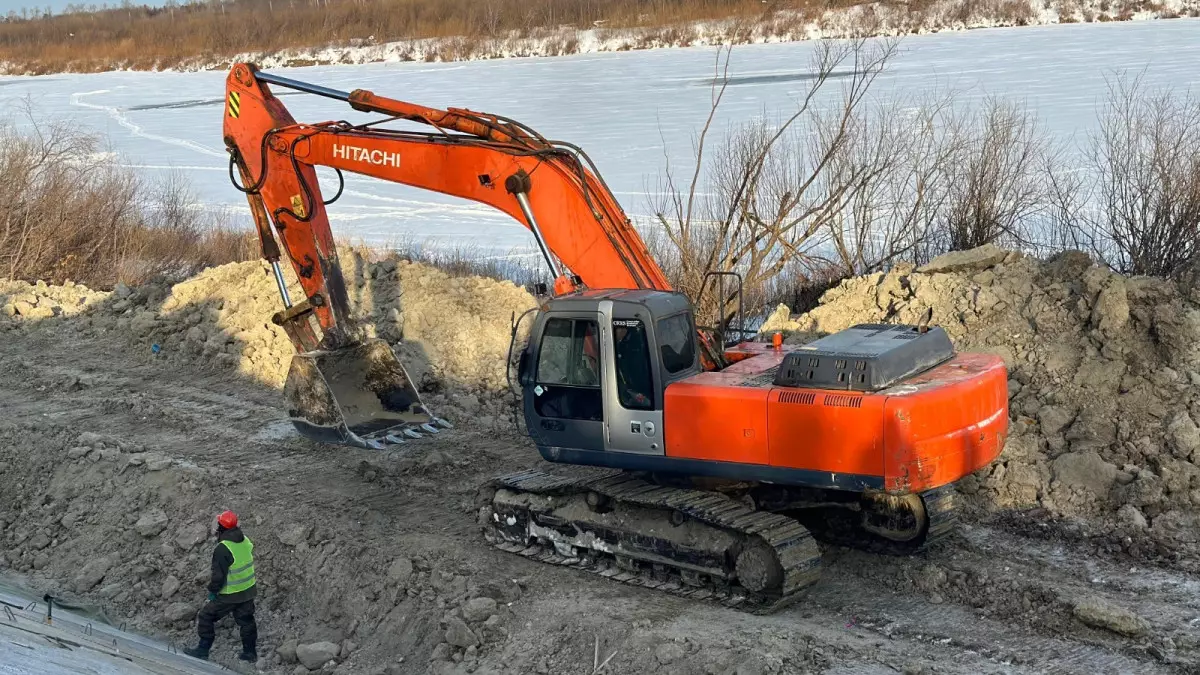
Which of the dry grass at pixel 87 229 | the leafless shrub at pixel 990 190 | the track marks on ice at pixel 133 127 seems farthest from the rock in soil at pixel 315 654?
the track marks on ice at pixel 133 127

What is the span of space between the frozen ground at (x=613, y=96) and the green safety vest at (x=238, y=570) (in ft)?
35.5

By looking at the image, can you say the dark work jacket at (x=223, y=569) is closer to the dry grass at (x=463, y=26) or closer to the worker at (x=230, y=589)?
the worker at (x=230, y=589)

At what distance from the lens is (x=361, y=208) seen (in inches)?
890

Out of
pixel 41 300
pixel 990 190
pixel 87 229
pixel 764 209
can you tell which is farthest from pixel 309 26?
pixel 990 190

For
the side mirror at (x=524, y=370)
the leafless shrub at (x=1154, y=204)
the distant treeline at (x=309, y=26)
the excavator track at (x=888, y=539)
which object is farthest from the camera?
the distant treeline at (x=309, y=26)

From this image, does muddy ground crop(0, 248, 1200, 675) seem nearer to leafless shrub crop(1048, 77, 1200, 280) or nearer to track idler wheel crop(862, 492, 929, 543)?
track idler wheel crop(862, 492, 929, 543)

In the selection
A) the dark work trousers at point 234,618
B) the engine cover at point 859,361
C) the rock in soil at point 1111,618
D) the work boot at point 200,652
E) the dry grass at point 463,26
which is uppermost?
the dry grass at point 463,26

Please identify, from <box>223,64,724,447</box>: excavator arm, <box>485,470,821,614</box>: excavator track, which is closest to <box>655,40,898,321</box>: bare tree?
<box>223,64,724,447</box>: excavator arm

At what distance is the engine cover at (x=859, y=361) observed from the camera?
7238 millimetres

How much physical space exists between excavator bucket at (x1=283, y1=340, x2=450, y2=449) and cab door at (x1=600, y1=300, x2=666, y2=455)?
298 cm

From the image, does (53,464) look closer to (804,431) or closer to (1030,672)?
(804,431)

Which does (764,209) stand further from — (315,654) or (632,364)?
(315,654)

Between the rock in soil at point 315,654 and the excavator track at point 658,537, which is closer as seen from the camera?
the excavator track at point 658,537

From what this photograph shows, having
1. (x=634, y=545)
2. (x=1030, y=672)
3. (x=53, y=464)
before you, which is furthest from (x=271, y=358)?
(x=1030, y=672)
